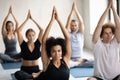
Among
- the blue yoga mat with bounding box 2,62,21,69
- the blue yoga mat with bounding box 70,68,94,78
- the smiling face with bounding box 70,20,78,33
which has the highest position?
the smiling face with bounding box 70,20,78,33

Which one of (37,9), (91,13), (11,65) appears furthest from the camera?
Answer: (37,9)

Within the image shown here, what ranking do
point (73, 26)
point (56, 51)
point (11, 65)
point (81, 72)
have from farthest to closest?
point (11, 65), point (73, 26), point (81, 72), point (56, 51)

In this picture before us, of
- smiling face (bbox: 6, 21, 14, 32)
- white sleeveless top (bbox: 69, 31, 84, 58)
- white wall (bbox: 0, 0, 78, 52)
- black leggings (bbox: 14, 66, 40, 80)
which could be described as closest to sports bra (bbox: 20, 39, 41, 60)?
black leggings (bbox: 14, 66, 40, 80)

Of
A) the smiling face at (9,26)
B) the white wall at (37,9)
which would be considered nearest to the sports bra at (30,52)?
the smiling face at (9,26)

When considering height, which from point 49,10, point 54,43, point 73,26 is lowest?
point 54,43

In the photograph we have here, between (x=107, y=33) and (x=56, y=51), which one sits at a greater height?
(x=107, y=33)

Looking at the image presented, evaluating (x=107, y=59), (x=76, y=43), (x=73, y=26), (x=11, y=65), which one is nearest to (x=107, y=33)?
(x=107, y=59)

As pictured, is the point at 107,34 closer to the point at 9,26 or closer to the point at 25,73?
the point at 25,73

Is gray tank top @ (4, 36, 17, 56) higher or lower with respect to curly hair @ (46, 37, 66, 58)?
lower

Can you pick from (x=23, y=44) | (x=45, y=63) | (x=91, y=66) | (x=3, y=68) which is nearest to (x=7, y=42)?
(x=3, y=68)

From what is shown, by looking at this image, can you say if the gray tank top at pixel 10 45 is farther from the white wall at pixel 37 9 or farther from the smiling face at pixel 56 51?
the smiling face at pixel 56 51

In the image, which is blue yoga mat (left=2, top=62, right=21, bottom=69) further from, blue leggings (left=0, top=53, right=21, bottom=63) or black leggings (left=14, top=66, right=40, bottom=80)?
black leggings (left=14, top=66, right=40, bottom=80)

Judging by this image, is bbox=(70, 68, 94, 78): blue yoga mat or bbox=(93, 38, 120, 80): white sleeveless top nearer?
bbox=(93, 38, 120, 80): white sleeveless top

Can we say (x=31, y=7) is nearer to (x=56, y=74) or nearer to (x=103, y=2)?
(x=103, y=2)
